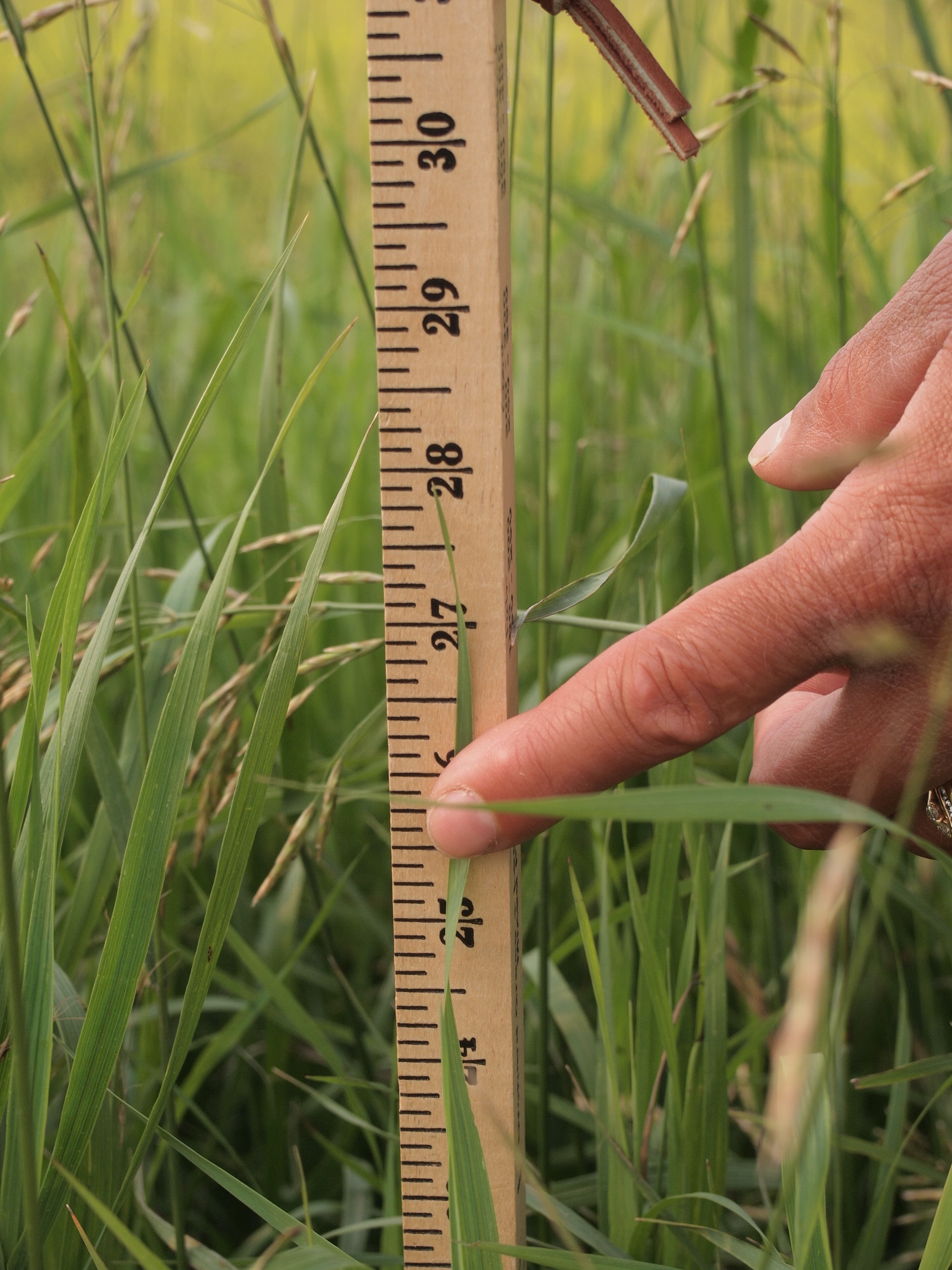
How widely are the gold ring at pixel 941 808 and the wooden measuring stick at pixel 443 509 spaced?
29cm

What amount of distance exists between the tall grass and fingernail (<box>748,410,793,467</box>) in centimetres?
7

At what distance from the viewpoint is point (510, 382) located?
0.66 meters

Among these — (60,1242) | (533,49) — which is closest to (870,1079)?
(60,1242)

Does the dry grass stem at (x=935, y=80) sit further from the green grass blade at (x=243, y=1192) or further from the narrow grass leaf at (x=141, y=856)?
the green grass blade at (x=243, y=1192)

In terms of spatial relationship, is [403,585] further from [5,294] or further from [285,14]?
[285,14]

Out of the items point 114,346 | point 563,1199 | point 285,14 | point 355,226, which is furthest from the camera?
point 285,14

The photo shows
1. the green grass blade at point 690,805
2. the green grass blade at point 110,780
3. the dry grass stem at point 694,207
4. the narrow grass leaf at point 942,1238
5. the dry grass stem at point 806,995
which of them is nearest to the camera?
the dry grass stem at point 806,995

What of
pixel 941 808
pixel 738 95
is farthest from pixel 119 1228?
pixel 738 95

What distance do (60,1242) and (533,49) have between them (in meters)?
2.30

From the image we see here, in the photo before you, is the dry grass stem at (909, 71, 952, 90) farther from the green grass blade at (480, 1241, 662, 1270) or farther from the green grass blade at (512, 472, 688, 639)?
the green grass blade at (480, 1241, 662, 1270)

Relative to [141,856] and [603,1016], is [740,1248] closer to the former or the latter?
[603,1016]

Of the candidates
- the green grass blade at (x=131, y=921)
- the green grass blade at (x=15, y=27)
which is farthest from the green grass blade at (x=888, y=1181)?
the green grass blade at (x=15, y=27)

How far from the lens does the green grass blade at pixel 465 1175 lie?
1.68 ft

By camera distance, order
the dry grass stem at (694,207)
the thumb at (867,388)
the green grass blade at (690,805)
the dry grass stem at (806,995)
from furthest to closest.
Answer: the dry grass stem at (694,207) < the thumb at (867,388) < the green grass blade at (690,805) < the dry grass stem at (806,995)
